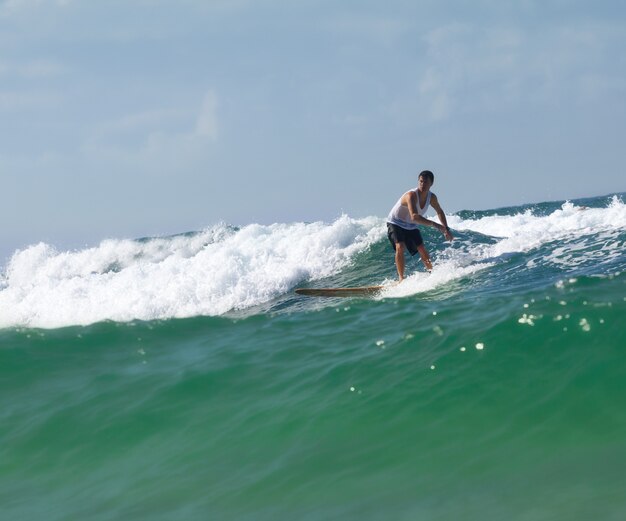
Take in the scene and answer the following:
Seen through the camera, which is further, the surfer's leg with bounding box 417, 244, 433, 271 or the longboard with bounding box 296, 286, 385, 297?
the surfer's leg with bounding box 417, 244, 433, 271

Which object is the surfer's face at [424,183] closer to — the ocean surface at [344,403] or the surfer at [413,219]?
the surfer at [413,219]

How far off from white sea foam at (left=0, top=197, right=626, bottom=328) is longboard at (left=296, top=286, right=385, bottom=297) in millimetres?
404

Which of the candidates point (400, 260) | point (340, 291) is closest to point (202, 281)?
point (340, 291)

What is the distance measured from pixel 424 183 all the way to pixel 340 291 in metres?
2.24

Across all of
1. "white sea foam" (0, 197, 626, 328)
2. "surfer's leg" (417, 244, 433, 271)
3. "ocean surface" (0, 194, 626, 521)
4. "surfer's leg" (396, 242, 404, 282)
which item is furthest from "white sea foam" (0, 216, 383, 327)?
"surfer's leg" (417, 244, 433, 271)

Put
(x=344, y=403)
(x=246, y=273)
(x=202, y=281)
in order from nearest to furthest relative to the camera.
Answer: (x=344, y=403)
(x=202, y=281)
(x=246, y=273)

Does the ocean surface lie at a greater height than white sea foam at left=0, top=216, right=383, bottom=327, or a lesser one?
lesser

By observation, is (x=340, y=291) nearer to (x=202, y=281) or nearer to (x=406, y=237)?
(x=406, y=237)

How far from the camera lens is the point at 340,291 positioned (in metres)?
11.4

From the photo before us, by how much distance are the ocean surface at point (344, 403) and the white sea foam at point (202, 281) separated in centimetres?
31

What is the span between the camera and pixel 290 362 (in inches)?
299

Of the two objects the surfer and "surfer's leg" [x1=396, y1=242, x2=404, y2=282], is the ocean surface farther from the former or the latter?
the surfer

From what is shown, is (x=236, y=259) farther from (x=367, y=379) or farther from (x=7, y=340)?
(x=367, y=379)

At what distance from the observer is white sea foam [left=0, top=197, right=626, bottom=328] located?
11586 millimetres
